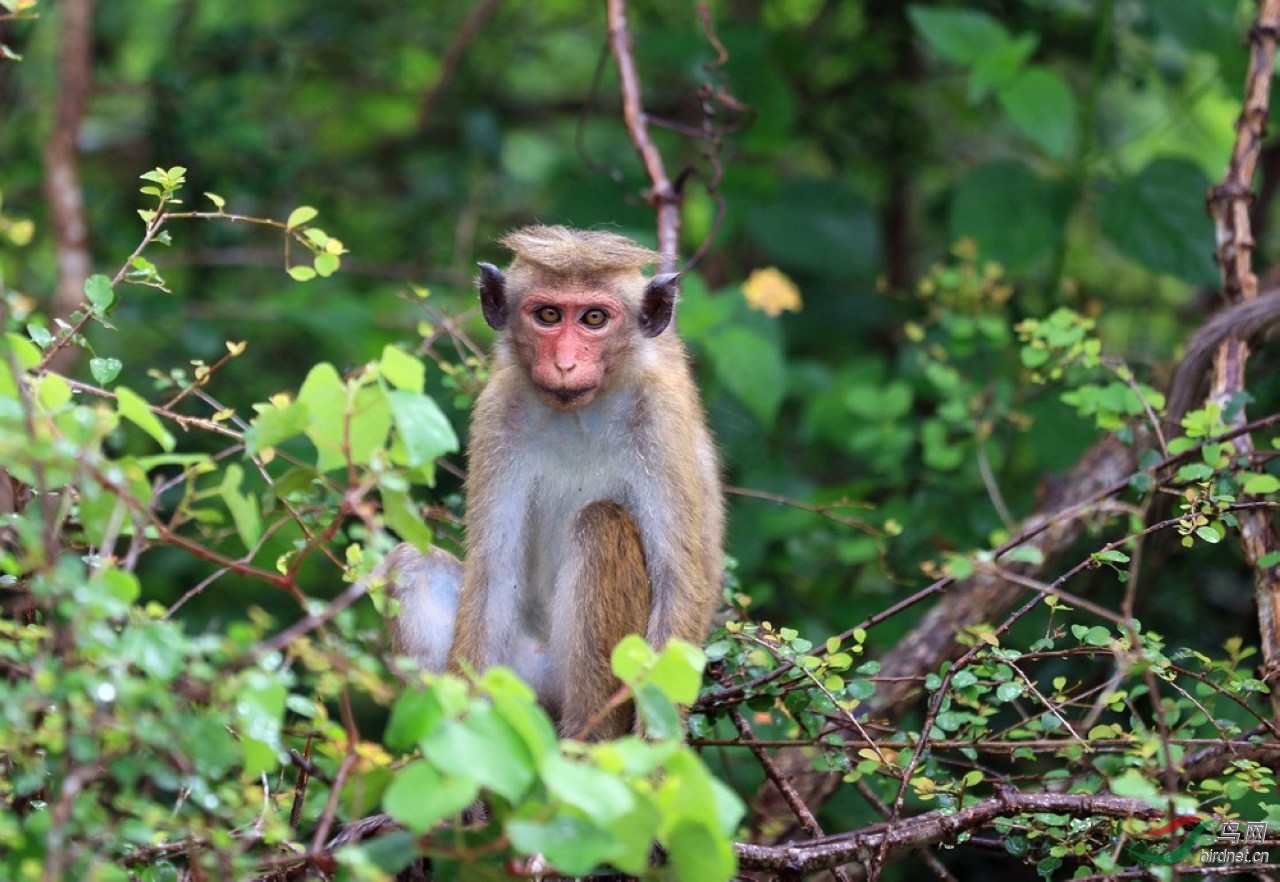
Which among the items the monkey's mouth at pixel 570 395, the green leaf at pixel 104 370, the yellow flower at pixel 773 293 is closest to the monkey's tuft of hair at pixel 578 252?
the monkey's mouth at pixel 570 395

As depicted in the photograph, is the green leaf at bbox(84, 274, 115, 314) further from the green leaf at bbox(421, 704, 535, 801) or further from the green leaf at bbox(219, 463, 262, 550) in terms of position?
the green leaf at bbox(421, 704, 535, 801)

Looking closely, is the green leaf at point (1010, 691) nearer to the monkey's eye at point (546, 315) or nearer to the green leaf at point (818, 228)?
the monkey's eye at point (546, 315)

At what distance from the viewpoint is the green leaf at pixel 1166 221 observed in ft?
28.0

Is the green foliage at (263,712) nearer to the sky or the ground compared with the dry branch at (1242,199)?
nearer to the ground

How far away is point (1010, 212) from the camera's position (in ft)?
30.0

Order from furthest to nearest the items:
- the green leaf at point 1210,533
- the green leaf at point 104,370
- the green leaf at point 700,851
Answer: the green leaf at point 1210,533 → the green leaf at point 104,370 → the green leaf at point 700,851

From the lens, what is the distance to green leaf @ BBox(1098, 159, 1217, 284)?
852 centimetres

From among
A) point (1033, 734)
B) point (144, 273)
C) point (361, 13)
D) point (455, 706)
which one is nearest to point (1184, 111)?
point (1033, 734)

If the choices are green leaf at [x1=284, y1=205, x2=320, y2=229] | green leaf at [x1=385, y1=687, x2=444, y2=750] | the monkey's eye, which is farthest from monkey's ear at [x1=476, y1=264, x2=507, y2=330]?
green leaf at [x1=385, y1=687, x2=444, y2=750]

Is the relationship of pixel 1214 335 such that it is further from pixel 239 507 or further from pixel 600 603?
pixel 239 507

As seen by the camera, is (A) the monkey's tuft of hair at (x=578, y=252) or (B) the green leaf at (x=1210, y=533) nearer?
(B) the green leaf at (x=1210, y=533)

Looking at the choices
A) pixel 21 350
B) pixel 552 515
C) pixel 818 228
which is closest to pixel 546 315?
pixel 552 515

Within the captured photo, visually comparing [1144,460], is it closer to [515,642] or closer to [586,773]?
[515,642]

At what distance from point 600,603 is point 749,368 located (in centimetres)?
296
